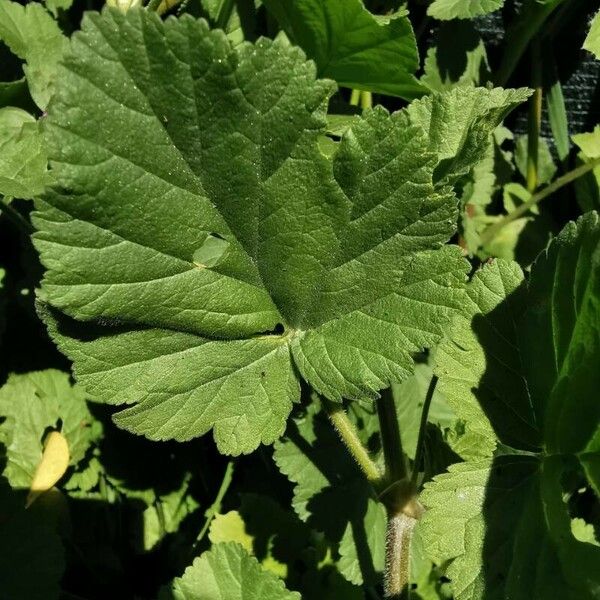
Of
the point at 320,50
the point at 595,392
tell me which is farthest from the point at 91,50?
the point at 595,392

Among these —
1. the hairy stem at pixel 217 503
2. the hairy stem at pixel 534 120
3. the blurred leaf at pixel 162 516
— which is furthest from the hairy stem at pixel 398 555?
the hairy stem at pixel 534 120

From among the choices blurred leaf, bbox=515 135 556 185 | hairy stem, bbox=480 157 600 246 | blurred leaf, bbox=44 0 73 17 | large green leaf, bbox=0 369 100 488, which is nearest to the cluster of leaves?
blurred leaf, bbox=44 0 73 17

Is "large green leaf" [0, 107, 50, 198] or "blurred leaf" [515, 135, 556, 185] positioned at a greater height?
"large green leaf" [0, 107, 50, 198]

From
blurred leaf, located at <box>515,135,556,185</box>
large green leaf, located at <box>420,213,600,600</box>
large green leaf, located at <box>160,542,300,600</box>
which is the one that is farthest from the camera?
blurred leaf, located at <box>515,135,556,185</box>

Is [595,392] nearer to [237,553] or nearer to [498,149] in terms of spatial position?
[237,553]

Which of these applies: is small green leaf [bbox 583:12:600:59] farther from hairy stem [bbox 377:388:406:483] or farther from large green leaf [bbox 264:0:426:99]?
hairy stem [bbox 377:388:406:483]

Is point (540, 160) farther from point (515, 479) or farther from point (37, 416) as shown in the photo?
point (37, 416)
